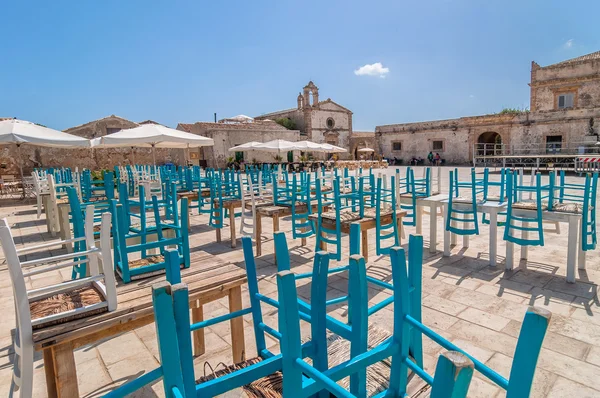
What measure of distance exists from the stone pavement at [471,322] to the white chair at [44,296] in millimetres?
616

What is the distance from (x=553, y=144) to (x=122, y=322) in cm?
2444

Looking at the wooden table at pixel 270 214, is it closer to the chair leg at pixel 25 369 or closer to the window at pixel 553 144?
the chair leg at pixel 25 369

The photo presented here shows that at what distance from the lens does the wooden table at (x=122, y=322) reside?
152 centimetres

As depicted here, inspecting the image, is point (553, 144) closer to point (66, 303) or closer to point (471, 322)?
point (471, 322)

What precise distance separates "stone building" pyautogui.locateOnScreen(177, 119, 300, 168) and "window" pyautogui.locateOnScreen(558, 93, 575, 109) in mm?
18152

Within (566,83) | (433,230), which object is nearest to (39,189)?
(433,230)

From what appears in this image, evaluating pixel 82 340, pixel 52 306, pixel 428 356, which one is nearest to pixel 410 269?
pixel 428 356

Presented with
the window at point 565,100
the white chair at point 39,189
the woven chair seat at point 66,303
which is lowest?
the woven chair seat at point 66,303

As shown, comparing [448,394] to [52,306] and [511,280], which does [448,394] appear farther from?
[511,280]

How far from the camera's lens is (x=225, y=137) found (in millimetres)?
23438

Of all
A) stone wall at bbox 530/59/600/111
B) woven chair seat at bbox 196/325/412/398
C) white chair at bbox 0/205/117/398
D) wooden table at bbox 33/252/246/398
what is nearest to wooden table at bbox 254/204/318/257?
wooden table at bbox 33/252/246/398

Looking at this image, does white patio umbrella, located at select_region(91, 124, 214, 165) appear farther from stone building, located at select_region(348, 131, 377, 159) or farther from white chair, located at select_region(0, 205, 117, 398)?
stone building, located at select_region(348, 131, 377, 159)

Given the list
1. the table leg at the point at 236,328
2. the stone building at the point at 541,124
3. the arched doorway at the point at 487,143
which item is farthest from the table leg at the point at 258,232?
the arched doorway at the point at 487,143

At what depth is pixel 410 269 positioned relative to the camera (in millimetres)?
1381
